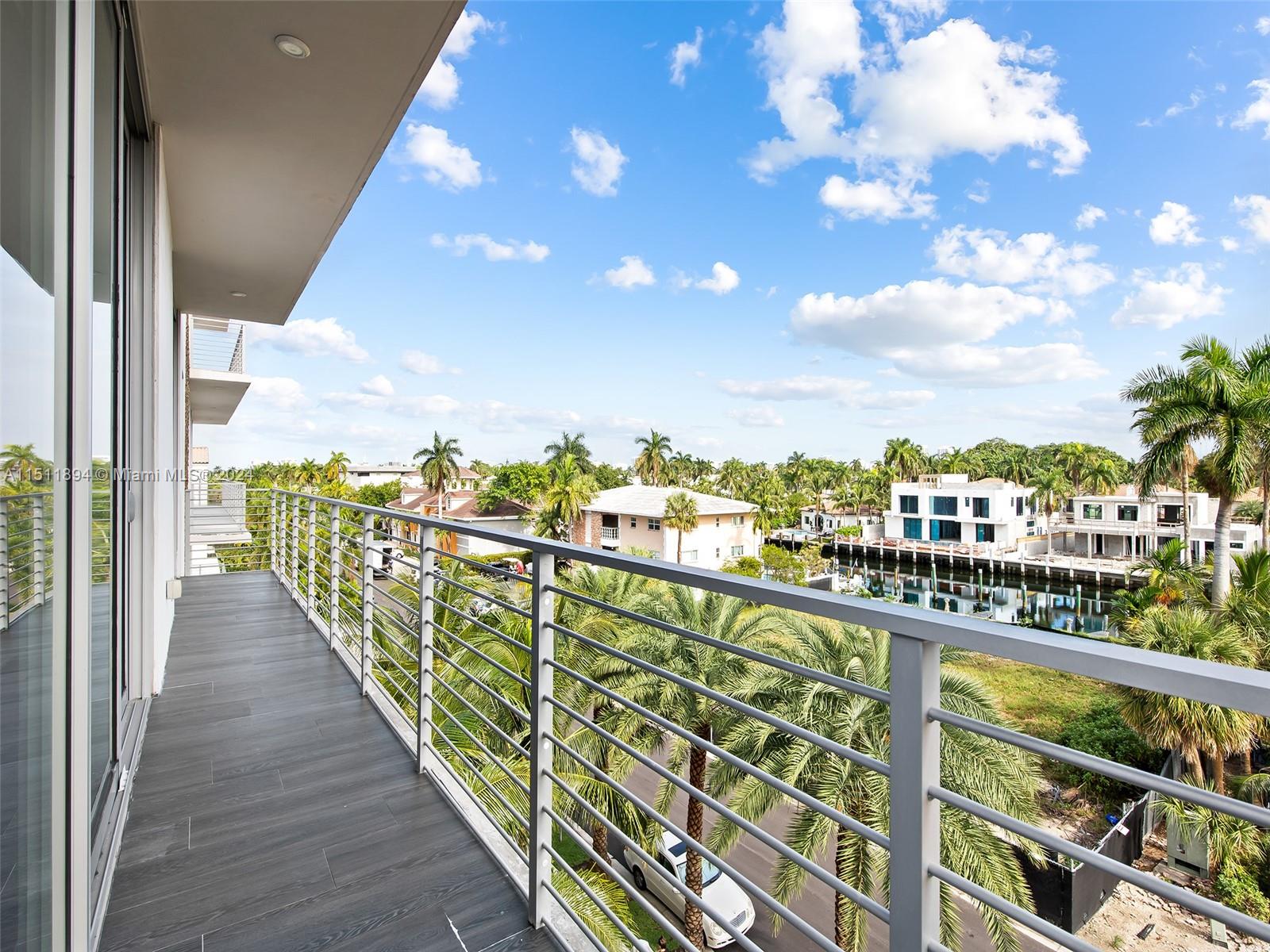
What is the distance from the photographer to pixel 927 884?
878 mm

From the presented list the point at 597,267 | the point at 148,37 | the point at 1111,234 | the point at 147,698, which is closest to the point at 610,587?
the point at 147,698

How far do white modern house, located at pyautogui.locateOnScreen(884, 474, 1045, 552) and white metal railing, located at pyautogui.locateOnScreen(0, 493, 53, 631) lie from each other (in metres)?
40.0

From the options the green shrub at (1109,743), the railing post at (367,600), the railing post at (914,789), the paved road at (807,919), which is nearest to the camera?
the railing post at (914,789)

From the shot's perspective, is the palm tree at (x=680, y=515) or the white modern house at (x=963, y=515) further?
the white modern house at (x=963, y=515)

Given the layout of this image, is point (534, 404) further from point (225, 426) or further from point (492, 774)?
point (492, 774)

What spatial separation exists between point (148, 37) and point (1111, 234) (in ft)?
252

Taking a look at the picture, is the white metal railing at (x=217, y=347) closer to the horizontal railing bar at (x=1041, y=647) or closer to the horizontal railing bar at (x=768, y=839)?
the horizontal railing bar at (x=768, y=839)

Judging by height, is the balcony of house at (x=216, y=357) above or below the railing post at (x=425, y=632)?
above

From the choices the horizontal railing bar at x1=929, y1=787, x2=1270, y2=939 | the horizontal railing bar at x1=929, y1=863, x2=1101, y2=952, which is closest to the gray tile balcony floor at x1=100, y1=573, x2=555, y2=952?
the horizontal railing bar at x1=929, y1=863, x2=1101, y2=952

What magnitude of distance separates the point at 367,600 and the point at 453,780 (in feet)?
3.68

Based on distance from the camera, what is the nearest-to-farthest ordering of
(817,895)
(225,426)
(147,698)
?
1. (147,698)
2. (817,895)
3. (225,426)

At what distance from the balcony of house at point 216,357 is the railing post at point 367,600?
5.43 meters

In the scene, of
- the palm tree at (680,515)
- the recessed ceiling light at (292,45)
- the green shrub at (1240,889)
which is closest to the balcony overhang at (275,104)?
the recessed ceiling light at (292,45)

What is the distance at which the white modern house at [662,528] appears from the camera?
2938 centimetres
